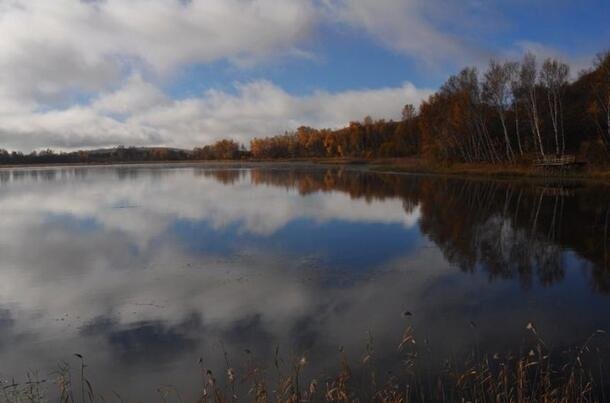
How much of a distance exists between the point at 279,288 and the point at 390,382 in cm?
428

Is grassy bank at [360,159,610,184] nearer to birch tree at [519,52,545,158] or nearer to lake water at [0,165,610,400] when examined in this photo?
birch tree at [519,52,545,158]

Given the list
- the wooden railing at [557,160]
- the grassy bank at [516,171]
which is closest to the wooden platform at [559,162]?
the wooden railing at [557,160]

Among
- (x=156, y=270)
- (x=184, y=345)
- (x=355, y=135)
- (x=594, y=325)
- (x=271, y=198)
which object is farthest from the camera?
(x=355, y=135)

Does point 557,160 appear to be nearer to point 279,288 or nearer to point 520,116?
point 520,116

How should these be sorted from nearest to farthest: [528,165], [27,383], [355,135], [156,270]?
[27,383] < [156,270] < [528,165] < [355,135]

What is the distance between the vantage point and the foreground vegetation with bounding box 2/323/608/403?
484 centimetres

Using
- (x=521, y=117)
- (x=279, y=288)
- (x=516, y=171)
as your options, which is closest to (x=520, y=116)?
(x=521, y=117)

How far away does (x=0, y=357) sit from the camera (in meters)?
6.22

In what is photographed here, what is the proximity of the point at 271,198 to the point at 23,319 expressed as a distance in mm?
19016

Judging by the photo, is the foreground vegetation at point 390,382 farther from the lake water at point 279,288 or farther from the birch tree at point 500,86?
the birch tree at point 500,86

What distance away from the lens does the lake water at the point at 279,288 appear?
6.35m

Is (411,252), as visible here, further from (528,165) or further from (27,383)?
(528,165)

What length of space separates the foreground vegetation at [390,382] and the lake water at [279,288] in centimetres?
23

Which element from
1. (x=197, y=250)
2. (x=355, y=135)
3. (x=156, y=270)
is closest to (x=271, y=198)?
(x=197, y=250)
